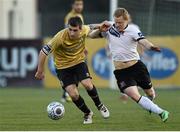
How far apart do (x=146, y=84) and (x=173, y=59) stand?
Result: 41.3ft

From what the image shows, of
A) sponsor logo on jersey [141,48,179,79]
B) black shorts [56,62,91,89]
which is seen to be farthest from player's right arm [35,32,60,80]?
sponsor logo on jersey [141,48,179,79]

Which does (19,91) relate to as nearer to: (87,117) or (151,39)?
(151,39)

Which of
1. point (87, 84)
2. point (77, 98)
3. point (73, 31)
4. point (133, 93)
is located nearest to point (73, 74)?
point (87, 84)

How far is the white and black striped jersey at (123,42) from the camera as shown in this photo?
13.9 m

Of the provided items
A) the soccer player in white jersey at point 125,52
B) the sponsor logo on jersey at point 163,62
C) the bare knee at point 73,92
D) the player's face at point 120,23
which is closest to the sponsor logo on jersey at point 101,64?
the sponsor logo on jersey at point 163,62

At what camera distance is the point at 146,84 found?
14.3m

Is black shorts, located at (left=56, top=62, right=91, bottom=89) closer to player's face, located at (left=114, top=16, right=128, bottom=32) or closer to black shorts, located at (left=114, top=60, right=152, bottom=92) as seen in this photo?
black shorts, located at (left=114, top=60, right=152, bottom=92)

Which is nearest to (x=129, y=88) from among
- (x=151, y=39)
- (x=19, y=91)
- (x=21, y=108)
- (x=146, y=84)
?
(x=146, y=84)

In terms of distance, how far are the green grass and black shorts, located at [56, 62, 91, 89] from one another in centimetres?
74

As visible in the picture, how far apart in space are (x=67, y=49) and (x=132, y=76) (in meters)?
1.27

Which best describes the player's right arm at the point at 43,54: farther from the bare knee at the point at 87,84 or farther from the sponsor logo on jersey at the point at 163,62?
the sponsor logo on jersey at the point at 163,62

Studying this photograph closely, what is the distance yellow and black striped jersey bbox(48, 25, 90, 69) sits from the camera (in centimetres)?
1362

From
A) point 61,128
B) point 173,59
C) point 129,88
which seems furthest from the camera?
point 173,59

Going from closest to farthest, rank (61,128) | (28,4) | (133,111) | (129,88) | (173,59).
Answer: (61,128)
(129,88)
(133,111)
(173,59)
(28,4)
